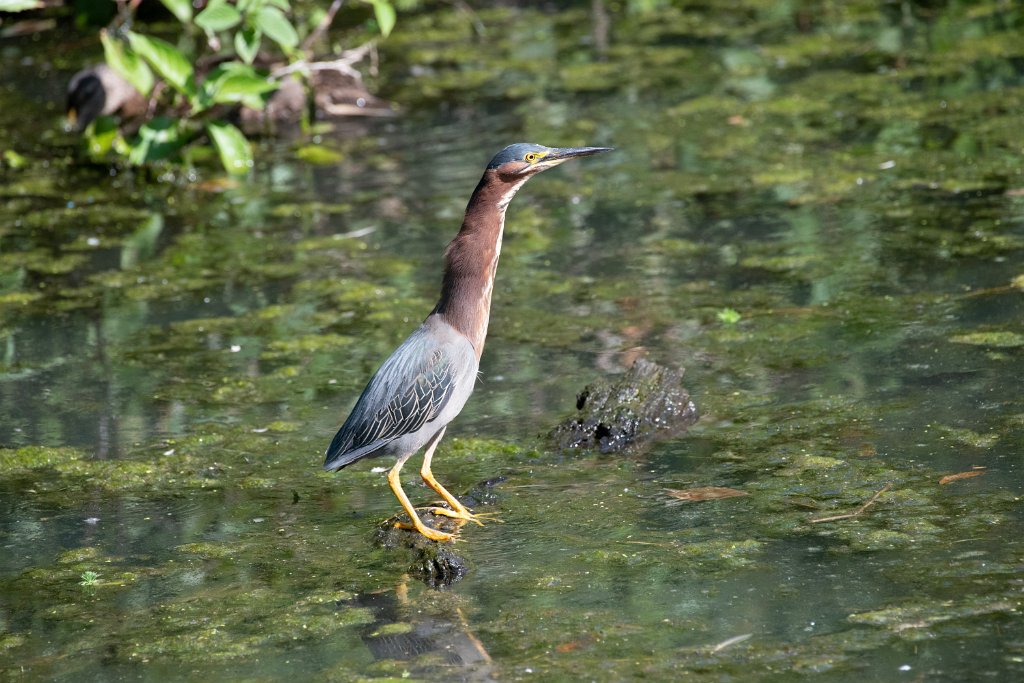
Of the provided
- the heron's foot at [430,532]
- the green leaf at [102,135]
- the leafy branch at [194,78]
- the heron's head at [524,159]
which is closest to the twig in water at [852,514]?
the heron's foot at [430,532]

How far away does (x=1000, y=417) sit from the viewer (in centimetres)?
493

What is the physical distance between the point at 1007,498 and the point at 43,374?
14.0ft

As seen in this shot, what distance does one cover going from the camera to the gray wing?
460 cm

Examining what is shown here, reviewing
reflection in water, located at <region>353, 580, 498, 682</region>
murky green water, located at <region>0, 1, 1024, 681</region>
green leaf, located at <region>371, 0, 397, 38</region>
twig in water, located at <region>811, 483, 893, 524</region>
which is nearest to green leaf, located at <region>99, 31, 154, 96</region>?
murky green water, located at <region>0, 1, 1024, 681</region>

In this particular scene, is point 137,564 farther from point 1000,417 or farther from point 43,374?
point 1000,417

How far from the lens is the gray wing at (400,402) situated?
4.60 meters

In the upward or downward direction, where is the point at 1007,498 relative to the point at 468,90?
downward

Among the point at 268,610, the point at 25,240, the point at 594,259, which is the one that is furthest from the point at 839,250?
the point at 25,240

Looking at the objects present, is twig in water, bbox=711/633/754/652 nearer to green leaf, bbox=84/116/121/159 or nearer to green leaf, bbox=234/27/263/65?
green leaf, bbox=234/27/263/65

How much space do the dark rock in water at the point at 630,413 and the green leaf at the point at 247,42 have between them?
3766 mm

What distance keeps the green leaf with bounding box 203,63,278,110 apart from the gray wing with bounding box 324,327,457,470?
3.87 m

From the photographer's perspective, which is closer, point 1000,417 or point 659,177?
point 1000,417

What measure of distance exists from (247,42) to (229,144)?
2.36 feet

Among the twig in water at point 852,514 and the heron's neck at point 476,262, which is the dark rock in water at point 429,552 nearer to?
the heron's neck at point 476,262
